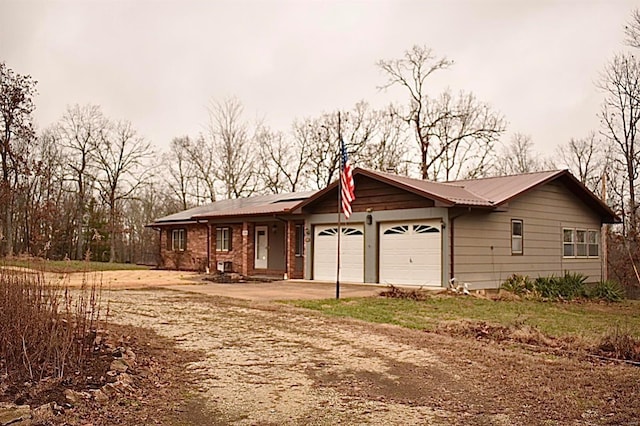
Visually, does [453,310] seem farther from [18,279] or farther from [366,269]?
[18,279]

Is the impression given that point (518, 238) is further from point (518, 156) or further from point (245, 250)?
point (518, 156)

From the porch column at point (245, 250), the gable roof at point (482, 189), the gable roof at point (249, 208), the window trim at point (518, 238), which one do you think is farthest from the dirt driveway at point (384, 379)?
the porch column at point (245, 250)

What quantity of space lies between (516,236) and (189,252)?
50.9 feet

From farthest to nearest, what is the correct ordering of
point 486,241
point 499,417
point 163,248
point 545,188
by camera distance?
point 163,248
point 545,188
point 486,241
point 499,417

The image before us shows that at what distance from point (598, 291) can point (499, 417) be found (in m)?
15.4

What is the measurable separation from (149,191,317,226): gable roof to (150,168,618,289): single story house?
0.57ft

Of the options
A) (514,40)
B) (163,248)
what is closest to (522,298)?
(514,40)

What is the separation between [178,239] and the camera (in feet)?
96.3

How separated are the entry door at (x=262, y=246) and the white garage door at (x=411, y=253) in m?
7.10

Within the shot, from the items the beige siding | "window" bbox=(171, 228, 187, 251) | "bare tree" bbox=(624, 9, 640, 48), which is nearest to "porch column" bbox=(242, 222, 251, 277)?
"window" bbox=(171, 228, 187, 251)

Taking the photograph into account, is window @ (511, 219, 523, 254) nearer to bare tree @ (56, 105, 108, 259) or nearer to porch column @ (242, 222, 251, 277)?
porch column @ (242, 222, 251, 277)

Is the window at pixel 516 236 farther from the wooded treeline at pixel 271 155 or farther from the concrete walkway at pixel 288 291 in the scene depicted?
the wooded treeline at pixel 271 155

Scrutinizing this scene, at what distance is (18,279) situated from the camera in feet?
20.3

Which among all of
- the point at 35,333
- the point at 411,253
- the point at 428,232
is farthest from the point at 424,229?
the point at 35,333
